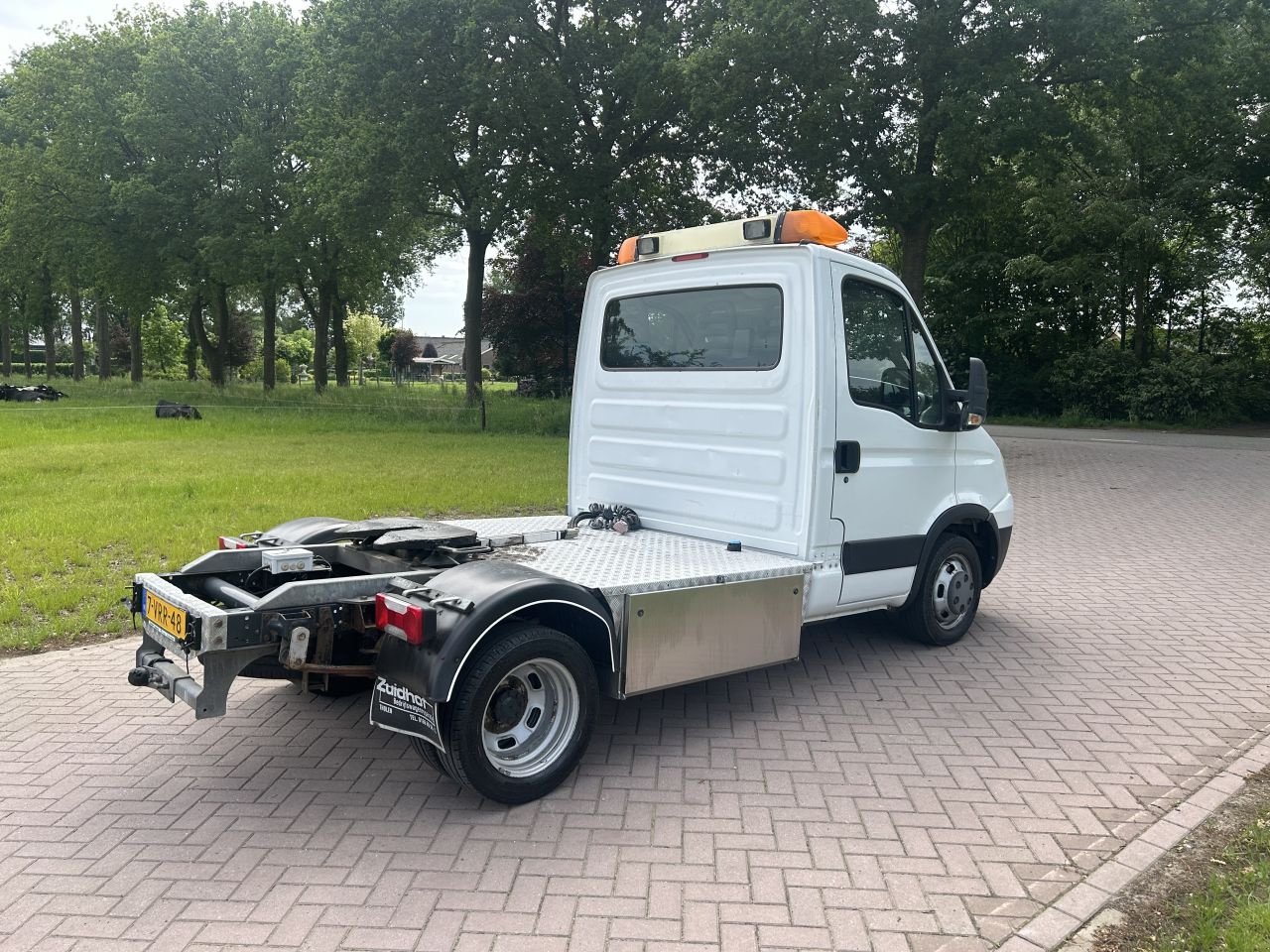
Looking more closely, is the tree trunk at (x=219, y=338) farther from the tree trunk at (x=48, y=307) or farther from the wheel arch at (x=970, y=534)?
the wheel arch at (x=970, y=534)

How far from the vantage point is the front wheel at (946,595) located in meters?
5.62

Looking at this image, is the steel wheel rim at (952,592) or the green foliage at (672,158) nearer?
the steel wheel rim at (952,592)

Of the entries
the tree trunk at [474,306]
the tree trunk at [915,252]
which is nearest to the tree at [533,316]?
the tree trunk at [474,306]

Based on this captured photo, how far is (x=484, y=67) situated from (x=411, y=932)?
64.5 feet

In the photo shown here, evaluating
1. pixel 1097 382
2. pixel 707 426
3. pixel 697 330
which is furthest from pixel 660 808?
pixel 1097 382

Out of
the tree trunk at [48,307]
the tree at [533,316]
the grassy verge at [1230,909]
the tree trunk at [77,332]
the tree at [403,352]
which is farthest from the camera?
the tree at [403,352]

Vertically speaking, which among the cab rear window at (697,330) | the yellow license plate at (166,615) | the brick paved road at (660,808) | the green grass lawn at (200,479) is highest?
the cab rear window at (697,330)

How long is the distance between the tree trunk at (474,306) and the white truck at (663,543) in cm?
1815

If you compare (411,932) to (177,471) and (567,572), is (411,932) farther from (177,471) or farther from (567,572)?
(177,471)

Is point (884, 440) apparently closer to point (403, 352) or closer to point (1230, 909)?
point (1230, 909)

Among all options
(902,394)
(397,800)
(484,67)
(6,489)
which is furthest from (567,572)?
(484,67)

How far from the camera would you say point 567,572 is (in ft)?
13.1

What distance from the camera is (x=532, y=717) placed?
12.5 ft

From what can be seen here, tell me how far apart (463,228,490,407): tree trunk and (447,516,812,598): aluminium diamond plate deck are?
726 inches
